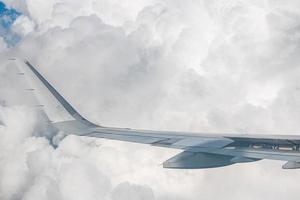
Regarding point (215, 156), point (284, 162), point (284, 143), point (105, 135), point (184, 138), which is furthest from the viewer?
point (105, 135)

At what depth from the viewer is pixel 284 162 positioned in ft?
51.3

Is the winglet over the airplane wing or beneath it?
over

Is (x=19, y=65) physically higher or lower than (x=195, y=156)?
higher

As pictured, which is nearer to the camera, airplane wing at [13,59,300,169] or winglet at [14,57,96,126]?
airplane wing at [13,59,300,169]

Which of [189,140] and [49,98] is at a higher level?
[49,98]

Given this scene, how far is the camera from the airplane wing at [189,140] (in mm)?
16609

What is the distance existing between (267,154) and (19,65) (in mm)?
16017

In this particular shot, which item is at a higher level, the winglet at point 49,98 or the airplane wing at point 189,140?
the winglet at point 49,98

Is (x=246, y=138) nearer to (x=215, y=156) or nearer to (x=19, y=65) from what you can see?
(x=215, y=156)

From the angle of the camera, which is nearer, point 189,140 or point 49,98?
point 189,140

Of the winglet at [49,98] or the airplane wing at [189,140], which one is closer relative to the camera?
the airplane wing at [189,140]

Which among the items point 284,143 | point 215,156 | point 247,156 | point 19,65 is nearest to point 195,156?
point 215,156

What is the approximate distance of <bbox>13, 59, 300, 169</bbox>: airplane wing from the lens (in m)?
16.6

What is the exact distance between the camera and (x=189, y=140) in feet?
65.0
